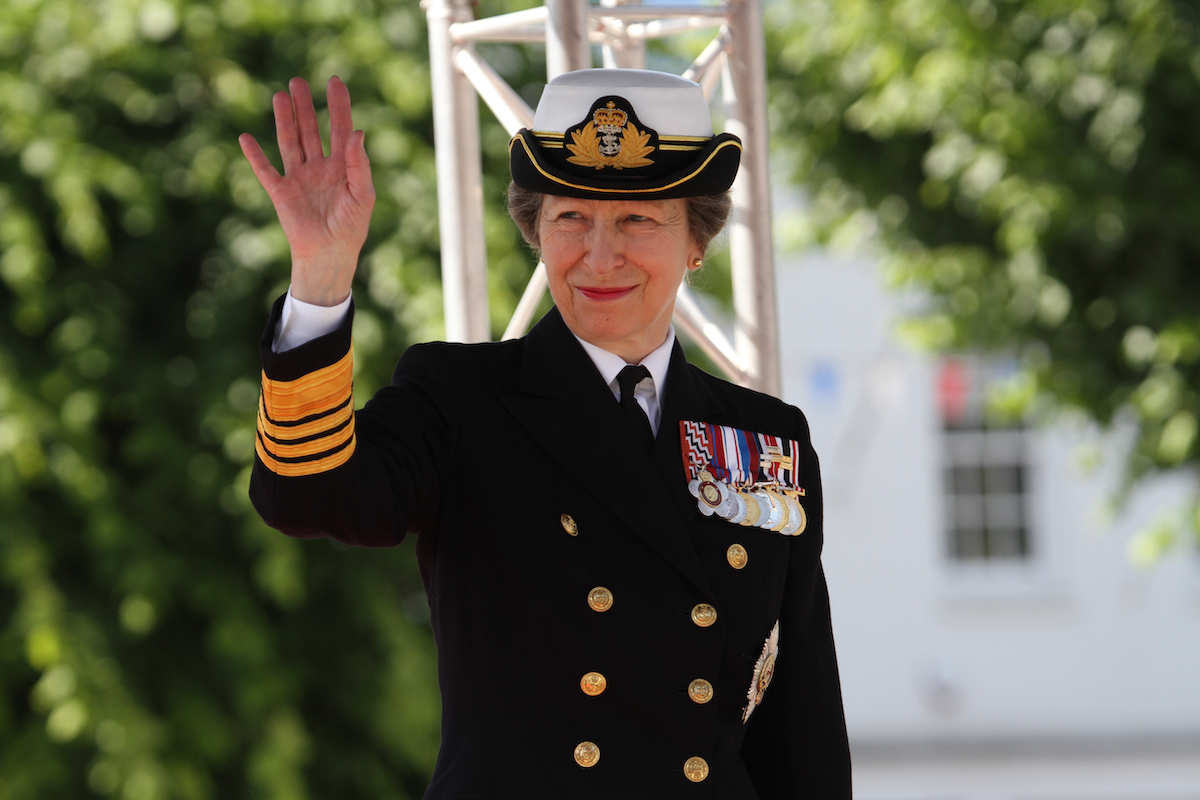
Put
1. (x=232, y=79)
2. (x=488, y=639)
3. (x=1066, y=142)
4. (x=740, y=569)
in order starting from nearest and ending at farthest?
(x=488, y=639) → (x=740, y=569) → (x=232, y=79) → (x=1066, y=142)

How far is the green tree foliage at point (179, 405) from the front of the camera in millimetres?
4527

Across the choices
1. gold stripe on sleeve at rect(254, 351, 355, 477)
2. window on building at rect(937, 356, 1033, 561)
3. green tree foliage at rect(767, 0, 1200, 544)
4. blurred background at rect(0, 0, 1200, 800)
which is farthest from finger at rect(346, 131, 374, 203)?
window on building at rect(937, 356, 1033, 561)

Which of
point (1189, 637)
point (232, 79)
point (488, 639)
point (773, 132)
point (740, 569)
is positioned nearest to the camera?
point (488, 639)

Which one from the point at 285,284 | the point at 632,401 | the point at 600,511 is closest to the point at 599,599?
the point at 600,511

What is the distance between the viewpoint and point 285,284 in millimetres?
4719

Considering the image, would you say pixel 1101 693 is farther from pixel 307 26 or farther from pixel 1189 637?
pixel 307 26

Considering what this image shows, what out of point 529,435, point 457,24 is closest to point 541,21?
point 457,24

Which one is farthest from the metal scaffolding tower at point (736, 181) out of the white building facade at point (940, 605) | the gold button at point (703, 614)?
the white building facade at point (940, 605)

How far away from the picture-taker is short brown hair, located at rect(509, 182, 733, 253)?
1794 mm

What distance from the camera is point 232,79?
4715 millimetres

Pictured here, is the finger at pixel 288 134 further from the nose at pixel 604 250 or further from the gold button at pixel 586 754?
the gold button at pixel 586 754

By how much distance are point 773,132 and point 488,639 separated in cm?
462

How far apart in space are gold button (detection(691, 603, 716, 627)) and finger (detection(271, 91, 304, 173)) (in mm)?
674

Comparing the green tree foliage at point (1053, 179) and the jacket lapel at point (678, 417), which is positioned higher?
the green tree foliage at point (1053, 179)
